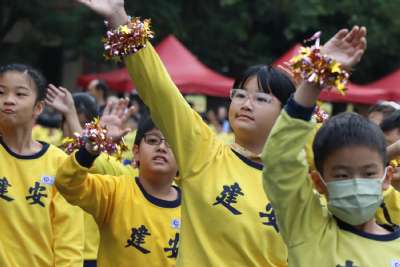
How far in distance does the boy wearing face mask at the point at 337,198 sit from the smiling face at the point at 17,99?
278 centimetres

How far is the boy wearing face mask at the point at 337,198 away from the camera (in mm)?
3777

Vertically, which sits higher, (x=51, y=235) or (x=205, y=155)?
(x=205, y=155)

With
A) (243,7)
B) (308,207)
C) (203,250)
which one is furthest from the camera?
(243,7)

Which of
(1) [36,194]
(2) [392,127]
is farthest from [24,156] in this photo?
(2) [392,127]

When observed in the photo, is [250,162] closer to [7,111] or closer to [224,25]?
[7,111]

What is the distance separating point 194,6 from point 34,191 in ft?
56.2

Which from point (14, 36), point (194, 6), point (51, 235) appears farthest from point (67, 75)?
point (51, 235)

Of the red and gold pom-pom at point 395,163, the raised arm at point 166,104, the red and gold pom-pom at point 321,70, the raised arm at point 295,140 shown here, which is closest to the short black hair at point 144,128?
the raised arm at point 166,104

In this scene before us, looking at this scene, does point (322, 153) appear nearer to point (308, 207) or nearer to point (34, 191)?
point (308, 207)

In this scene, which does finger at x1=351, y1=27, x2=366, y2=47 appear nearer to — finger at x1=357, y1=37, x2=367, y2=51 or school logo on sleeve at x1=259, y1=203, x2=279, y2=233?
finger at x1=357, y1=37, x2=367, y2=51

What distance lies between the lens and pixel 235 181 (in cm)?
487

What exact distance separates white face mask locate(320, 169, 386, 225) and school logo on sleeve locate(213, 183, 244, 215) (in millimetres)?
893

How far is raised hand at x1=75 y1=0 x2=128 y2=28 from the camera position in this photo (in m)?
4.46

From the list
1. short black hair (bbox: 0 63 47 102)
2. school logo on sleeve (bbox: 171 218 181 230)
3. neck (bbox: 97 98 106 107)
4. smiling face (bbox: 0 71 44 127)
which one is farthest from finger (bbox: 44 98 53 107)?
neck (bbox: 97 98 106 107)
